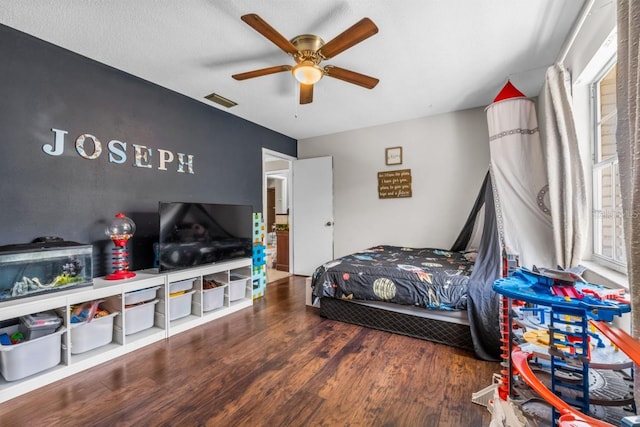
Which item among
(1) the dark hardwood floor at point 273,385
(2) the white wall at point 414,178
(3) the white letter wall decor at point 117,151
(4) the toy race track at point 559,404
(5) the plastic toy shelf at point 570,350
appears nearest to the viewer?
(4) the toy race track at point 559,404

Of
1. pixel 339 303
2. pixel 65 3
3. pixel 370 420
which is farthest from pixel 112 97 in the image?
pixel 370 420

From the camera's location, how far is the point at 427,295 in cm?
230

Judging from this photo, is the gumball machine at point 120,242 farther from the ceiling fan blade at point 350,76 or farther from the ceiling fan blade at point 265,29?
the ceiling fan blade at point 350,76

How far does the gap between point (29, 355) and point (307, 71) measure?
105 inches

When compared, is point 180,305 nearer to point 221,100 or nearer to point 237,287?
point 237,287

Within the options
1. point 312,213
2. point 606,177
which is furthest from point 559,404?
point 312,213

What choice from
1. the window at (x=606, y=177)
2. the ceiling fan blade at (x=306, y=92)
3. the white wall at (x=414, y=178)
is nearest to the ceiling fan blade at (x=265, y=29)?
the ceiling fan blade at (x=306, y=92)

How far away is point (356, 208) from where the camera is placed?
14.5ft

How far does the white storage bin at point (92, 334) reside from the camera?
2.03m

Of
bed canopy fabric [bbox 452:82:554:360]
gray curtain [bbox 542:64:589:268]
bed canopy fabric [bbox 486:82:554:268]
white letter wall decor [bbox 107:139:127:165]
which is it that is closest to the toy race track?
bed canopy fabric [bbox 452:82:554:360]

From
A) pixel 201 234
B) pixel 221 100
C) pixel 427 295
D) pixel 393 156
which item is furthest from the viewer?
pixel 393 156

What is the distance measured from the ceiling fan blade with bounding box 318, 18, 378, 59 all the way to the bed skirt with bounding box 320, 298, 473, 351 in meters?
2.16

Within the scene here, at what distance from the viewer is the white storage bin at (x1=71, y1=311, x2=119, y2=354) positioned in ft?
6.66

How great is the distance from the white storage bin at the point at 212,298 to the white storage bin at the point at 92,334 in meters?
0.80
